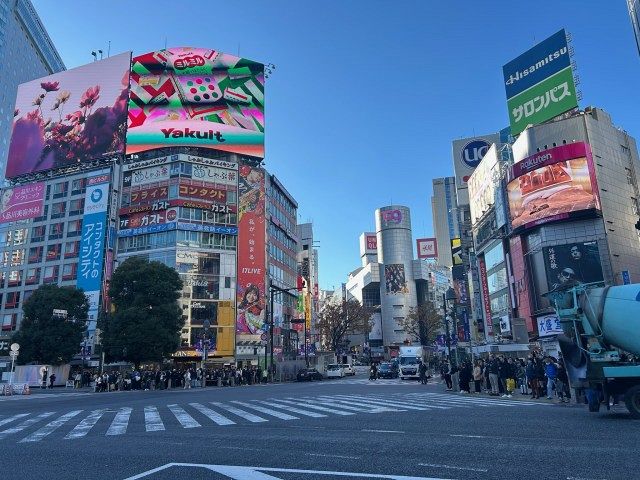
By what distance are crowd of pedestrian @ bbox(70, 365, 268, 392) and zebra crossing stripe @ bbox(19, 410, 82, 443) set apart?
20293 mm

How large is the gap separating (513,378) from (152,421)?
681 inches

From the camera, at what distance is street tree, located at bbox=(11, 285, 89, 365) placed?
4475cm

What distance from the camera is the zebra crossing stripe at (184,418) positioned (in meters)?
12.2

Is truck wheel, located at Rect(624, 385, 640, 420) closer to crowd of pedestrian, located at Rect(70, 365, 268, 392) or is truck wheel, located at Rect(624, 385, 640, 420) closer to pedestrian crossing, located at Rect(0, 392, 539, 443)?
pedestrian crossing, located at Rect(0, 392, 539, 443)

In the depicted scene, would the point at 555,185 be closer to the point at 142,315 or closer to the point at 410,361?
the point at 410,361

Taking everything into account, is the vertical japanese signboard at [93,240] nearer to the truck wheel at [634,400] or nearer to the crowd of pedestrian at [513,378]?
the crowd of pedestrian at [513,378]

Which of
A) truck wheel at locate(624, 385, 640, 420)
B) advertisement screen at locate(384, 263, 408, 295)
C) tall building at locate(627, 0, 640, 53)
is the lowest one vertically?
truck wheel at locate(624, 385, 640, 420)

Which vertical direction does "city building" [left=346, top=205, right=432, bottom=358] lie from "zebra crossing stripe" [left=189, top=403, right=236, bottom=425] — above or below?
above

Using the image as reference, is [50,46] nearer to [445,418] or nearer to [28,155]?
[28,155]

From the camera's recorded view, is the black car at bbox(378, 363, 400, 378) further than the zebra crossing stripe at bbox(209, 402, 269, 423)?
Yes

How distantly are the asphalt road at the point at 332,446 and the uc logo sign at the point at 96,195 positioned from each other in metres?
53.1

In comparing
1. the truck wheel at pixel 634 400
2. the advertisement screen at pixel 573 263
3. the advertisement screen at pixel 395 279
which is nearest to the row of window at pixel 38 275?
the advertisement screen at pixel 573 263

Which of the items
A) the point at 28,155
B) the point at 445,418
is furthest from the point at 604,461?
the point at 28,155

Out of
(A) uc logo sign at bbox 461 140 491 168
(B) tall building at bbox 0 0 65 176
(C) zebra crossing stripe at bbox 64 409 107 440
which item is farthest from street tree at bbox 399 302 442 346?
(B) tall building at bbox 0 0 65 176
